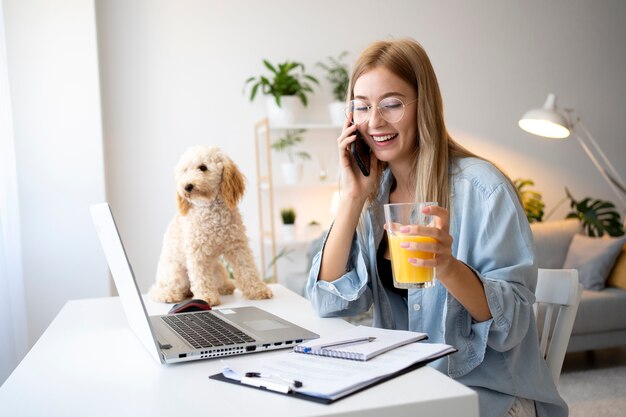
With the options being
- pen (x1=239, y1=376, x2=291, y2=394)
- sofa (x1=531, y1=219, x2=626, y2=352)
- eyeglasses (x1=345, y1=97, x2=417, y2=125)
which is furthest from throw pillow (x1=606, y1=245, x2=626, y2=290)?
pen (x1=239, y1=376, x2=291, y2=394)

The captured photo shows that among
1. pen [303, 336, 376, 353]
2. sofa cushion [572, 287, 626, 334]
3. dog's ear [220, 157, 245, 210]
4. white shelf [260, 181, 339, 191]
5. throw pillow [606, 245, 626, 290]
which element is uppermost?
dog's ear [220, 157, 245, 210]

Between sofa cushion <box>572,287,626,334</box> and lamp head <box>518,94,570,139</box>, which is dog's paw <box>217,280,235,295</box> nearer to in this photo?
sofa cushion <box>572,287,626,334</box>

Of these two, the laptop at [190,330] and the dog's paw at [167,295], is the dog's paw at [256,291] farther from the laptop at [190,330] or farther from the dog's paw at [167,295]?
the laptop at [190,330]

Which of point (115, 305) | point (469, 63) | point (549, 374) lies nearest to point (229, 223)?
point (115, 305)

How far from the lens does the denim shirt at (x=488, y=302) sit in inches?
49.1

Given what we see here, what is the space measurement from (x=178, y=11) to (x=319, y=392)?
3.79m

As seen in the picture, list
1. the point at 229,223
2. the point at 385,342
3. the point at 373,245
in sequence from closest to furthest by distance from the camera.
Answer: the point at 385,342, the point at 373,245, the point at 229,223

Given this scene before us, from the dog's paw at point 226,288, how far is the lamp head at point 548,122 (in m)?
2.49

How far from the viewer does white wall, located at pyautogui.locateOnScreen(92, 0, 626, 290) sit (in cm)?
415

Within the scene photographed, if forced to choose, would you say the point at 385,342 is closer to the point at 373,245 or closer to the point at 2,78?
the point at 373,245

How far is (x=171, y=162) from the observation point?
166 inches

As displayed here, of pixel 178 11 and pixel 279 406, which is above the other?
pixel 178 11

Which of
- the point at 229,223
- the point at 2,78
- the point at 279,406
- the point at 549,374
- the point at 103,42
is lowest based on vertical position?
the point at 549,374

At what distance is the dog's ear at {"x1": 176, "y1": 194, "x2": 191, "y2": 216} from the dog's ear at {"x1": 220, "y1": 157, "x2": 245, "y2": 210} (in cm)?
10
